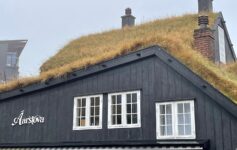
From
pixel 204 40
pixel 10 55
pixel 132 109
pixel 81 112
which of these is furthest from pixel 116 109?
pixel 10 55

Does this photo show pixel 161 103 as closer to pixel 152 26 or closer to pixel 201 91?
pixel 201 91

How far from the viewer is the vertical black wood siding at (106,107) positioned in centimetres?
1350

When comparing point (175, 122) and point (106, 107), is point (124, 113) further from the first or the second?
point (175, 122)

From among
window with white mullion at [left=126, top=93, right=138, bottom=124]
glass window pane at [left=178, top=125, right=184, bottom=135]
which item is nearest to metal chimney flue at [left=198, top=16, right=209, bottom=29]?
window with white mullion at [left=126, top=93, right=138, bottom=124]

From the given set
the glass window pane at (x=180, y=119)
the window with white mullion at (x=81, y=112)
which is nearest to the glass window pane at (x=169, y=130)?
the glass window pane at (x=180, y=119)

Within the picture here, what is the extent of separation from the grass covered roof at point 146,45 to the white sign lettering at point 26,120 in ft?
5.28

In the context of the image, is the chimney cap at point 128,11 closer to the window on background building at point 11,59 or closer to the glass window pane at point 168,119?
the glass window pane at point 168,119

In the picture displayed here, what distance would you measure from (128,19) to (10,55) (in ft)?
110

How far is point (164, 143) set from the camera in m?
14.0

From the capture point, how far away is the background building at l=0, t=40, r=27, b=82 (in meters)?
54.5

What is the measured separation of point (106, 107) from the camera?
1602 centimetres

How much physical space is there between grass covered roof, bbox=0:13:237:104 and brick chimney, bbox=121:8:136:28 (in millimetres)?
2004

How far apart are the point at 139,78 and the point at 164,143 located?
9.47 ft

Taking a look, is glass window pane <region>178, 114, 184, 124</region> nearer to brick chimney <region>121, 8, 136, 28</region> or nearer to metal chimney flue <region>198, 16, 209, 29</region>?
metal chimney flue <region>198, 16, 209, 29</region>
